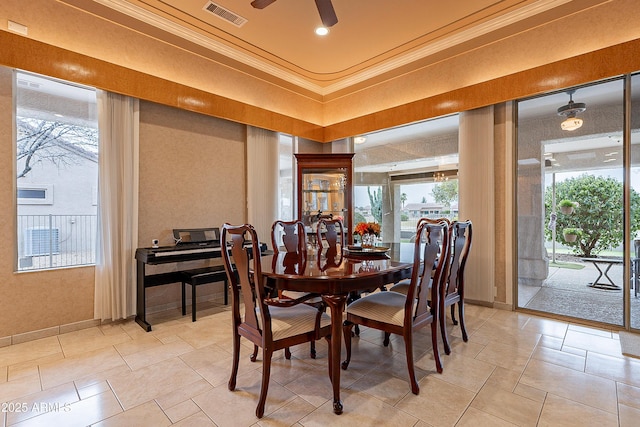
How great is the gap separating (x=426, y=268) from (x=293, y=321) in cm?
95

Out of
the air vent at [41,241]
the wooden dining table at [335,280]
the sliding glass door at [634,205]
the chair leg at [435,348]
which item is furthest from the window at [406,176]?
the air vent at [41,241]

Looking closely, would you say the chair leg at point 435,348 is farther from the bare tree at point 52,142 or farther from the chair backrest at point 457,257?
the bare tree at point 52,142

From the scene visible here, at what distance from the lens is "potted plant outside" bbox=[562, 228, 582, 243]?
10.7 ft

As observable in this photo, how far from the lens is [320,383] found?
83.0 inches

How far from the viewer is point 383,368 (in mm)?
2293

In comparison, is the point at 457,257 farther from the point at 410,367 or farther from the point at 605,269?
the point at 605,269

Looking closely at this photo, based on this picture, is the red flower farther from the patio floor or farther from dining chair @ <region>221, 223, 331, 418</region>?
the patio floor

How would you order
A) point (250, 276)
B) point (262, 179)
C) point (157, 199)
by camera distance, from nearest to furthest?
point (250, 276) < point (157, 199) < point (262, 179)

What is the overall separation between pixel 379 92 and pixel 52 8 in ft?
13.0

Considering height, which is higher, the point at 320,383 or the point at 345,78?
the point at 345,78

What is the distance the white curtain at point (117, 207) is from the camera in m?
3.11

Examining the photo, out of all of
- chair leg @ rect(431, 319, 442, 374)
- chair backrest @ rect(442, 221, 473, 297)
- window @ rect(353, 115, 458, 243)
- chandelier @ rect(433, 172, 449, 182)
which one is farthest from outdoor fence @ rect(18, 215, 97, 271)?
chandelier @ rect(433, 172, 449, 182)

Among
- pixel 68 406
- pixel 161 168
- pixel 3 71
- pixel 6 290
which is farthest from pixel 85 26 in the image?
pixel 68 406

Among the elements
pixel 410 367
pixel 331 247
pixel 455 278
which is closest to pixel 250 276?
pixel 410 367
